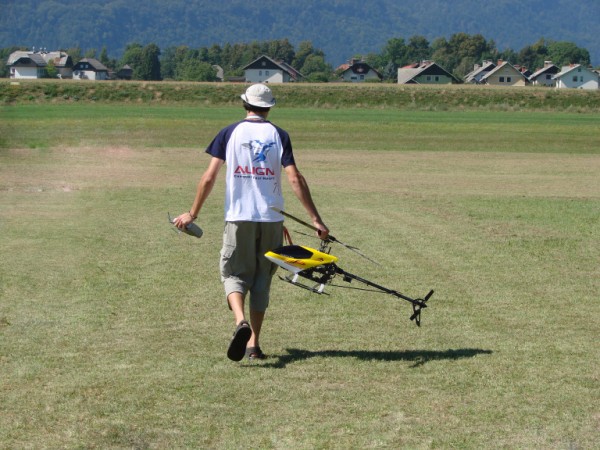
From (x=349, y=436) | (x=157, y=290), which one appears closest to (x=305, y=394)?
(x=349, y=436)

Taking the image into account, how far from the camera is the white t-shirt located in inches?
286

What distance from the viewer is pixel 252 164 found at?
727 cm

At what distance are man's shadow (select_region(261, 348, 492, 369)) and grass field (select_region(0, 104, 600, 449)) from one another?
25 millimetres

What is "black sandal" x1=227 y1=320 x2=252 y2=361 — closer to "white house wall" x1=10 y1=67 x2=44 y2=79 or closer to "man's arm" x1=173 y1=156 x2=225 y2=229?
"man's arm" x1=173 y1=156 x2=225 y2=229

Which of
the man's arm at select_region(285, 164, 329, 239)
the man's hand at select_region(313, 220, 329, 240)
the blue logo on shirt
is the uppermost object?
the blue logo on shirt

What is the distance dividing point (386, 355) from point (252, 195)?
1.64m

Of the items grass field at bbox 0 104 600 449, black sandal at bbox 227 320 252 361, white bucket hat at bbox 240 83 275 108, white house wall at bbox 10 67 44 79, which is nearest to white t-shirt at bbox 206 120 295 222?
white bucket hat at bbox 240 83 275 108

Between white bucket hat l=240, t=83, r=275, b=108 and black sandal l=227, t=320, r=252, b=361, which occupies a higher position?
white bucket hat l=240, t=83, r=275, b=108

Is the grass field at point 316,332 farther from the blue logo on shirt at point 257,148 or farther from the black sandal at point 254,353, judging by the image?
the blue logo on shirt at point 257,148

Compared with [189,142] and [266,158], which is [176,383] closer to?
[266,158]

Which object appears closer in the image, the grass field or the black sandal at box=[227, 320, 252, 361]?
the grass field

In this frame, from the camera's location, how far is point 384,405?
6.20 m

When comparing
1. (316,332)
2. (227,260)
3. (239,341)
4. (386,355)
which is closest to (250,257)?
(227,260)

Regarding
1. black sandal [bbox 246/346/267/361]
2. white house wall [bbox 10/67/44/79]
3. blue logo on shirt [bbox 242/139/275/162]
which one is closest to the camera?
blue logo on shirt [bbox 242/139/275/162]
